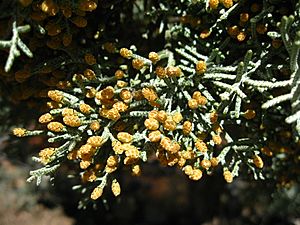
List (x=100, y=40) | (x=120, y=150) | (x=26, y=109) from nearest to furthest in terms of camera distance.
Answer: (x=120, y=150)
(x=100, y=40)
(x=26, y=109)

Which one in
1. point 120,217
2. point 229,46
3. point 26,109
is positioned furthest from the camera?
point 120,217

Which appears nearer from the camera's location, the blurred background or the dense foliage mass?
the dense foliage mass

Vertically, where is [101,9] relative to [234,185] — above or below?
above

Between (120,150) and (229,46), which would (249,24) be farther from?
(120,150)

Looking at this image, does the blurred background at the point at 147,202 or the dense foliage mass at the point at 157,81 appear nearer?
the dense foliage mass at the point at 157,81

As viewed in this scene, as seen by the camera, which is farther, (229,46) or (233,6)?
(229,46)

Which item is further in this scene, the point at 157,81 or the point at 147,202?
the point at 147,202

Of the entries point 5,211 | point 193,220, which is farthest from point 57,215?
point 193,220

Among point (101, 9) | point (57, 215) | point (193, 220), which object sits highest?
point (101, 9)
